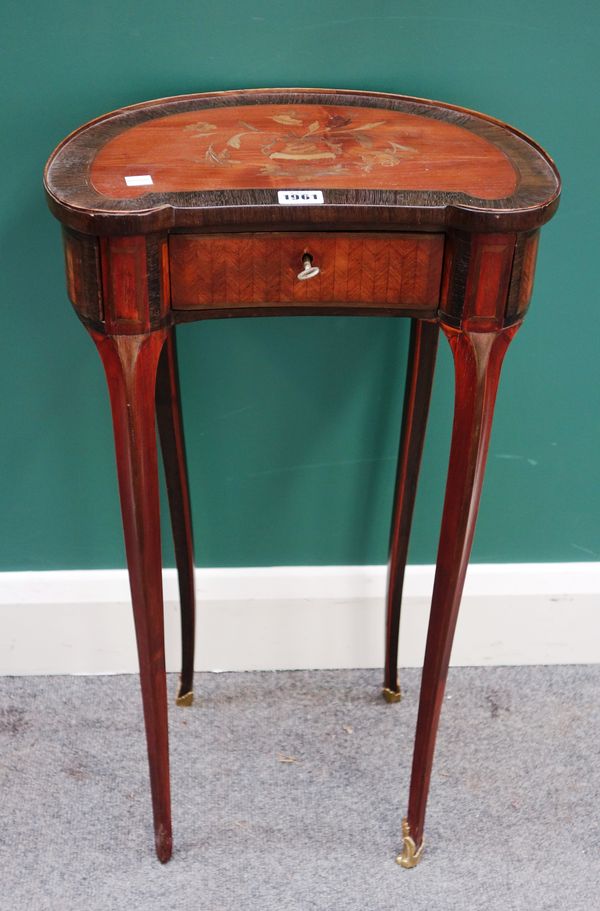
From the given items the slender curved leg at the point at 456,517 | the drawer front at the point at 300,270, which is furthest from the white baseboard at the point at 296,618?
→ the drawer front at the point at 300,270

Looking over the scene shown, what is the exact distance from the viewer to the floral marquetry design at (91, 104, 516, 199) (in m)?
1.02

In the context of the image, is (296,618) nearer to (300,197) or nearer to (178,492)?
(178,492)

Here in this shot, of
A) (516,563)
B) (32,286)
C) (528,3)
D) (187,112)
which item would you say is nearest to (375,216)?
(187,112)

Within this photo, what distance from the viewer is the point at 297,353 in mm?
1434

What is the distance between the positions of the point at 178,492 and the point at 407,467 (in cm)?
32

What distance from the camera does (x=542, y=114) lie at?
4.30 ft

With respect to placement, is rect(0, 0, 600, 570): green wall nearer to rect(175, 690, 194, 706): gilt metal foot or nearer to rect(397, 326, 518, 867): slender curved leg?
rect(175, 690, 194, 706): gilt metal foot

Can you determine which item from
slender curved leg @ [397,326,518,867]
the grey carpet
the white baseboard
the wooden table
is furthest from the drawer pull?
the grey carpet

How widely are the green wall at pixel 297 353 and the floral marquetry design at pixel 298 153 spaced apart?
11 cm

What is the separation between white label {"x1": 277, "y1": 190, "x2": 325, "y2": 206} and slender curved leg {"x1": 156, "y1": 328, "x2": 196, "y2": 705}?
14.0 inches

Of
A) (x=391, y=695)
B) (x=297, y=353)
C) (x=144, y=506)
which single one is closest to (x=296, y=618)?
(x=391, y=695)

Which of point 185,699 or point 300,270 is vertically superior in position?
point 300,270

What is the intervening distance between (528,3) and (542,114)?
0.13m

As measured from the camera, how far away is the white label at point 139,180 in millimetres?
1016
